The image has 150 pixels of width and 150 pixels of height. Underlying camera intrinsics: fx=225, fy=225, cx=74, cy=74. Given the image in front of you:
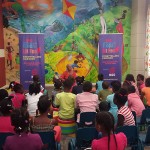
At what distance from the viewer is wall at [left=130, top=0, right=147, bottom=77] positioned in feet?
25.6

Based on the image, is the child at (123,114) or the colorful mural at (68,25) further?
the colorful mural at (68,25)

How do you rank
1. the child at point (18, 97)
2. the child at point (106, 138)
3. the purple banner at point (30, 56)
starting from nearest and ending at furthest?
the child at point (106, 138)
the child at point (18, 97)
the purple banner at point (30, 56)

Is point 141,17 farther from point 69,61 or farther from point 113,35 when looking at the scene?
point 69,61

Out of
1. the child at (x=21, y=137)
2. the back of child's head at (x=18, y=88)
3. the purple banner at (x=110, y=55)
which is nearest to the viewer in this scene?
the child at (x=21, y=137)

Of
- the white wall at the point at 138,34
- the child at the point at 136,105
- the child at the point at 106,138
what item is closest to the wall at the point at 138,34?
the white wall at the point at 138,34

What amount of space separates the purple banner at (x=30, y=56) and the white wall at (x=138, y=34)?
3.37 metres

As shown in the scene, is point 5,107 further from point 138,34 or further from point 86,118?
point 138,34

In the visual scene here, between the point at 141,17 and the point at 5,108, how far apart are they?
21.4 ft

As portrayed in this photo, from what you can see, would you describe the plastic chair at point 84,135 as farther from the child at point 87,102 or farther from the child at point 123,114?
the child at point 87,102

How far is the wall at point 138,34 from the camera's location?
7793 millimetres

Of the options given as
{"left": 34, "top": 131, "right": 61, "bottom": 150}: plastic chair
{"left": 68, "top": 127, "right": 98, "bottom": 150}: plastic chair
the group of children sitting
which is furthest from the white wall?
{"left": 34, "top": 131, "right": 61, "bottom": 150}: plastic chair

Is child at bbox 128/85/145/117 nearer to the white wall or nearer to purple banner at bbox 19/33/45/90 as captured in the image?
purple banner at bbox 19/33/45/90

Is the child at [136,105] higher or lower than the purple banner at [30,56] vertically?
lower

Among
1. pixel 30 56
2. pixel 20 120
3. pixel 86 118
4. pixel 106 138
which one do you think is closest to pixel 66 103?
pixel 86 118
